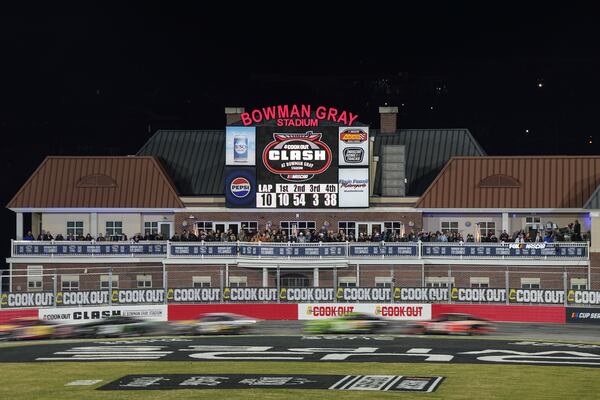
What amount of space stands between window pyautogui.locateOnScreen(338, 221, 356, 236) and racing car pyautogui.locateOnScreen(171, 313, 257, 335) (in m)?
20.5

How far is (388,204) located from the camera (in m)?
80.1

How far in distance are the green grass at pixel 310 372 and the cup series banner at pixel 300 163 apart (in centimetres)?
3076

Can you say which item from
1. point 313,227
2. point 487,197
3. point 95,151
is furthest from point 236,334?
point 95,151

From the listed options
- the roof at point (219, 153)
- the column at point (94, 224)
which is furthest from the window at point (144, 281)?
the roof at point (219, 153)

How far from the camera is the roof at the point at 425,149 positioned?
82875 mm

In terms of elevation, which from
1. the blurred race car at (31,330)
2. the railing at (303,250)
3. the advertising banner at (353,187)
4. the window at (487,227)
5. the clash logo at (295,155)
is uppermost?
the clash logo at (295,155)

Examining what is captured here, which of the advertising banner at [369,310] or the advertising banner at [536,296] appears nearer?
the advertising banner at [536,296]

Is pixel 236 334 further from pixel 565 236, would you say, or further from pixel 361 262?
pixel 565 236

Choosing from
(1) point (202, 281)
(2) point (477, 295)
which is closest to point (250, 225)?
(1) point (202, 281)

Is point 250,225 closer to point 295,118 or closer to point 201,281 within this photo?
point 201,281

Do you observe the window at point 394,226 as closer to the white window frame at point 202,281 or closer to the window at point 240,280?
the window at point 240,280

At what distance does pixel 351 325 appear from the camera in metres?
60.0

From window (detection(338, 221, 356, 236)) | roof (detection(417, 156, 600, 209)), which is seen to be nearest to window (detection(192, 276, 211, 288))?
window (detection(338, 221, 356, 236))

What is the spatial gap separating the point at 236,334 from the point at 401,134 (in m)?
29.3
